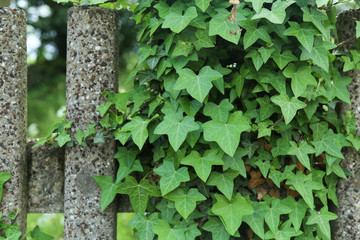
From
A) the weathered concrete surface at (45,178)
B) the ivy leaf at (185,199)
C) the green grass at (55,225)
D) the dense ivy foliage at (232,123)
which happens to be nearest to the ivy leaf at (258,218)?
the dense ivy foliage at (232,123)

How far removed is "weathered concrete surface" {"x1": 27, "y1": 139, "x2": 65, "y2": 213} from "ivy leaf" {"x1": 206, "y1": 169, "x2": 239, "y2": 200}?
697 millimetres

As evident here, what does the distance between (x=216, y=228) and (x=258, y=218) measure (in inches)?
6.6

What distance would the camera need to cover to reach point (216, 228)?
1.55 m

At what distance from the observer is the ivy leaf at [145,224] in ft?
5.19

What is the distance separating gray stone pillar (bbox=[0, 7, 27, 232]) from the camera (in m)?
1.65

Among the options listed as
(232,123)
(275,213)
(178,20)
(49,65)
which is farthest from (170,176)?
(49,65)

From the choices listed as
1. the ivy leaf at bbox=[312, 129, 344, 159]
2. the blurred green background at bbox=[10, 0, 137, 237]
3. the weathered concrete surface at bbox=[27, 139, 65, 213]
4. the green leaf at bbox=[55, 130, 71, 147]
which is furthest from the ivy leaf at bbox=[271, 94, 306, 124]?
the blurred green background at bbox=[10, 0, 137, 237]

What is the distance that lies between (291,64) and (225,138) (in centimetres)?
39

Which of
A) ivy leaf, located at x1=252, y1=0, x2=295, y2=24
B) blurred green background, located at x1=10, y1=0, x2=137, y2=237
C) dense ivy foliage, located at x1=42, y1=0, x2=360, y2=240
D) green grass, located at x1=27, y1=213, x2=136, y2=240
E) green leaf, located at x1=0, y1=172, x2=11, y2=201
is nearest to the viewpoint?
ivy leaf, located at x1=252, y1=0, x2=295, y2=24

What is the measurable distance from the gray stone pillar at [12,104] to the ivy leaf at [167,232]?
61cm

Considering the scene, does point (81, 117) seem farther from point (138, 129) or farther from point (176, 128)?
point (176, 128)

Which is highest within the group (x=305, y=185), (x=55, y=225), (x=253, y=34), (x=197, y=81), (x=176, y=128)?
(x=253, y=34)

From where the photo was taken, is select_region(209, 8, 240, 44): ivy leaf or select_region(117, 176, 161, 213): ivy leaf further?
select_region(117, 176, 161, 213): ivy leaf

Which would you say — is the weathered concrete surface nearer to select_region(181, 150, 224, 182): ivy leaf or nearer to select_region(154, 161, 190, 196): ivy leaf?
select_region(154, 161, 190, 196): ivy leaf
